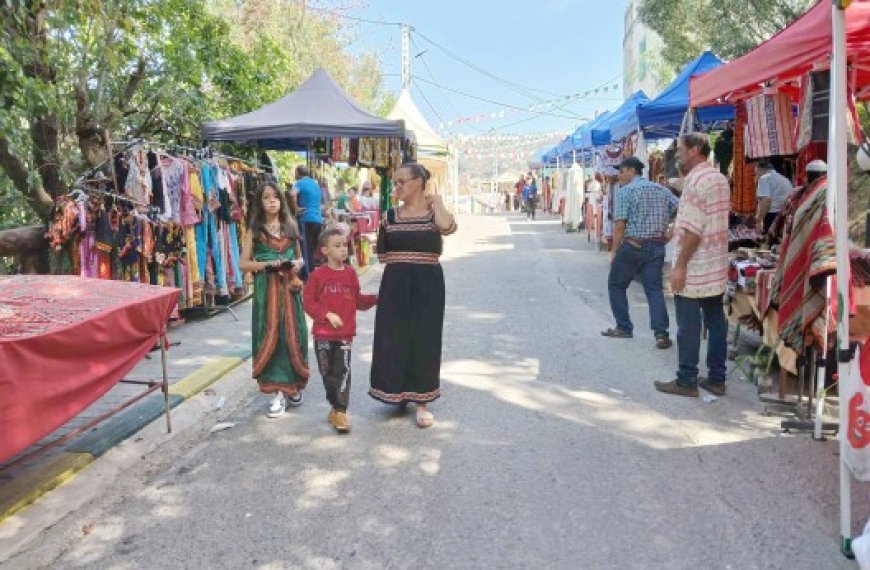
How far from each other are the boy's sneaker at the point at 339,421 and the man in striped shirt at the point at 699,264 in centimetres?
247

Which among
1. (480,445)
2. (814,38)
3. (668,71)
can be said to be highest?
(668,71)

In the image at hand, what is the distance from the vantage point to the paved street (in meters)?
3.27

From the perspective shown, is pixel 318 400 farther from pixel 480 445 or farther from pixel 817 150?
pixel 817 150

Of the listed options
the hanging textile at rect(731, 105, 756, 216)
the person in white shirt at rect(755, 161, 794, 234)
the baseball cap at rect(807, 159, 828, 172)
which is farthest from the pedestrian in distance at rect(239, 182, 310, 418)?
the hanging textile at rect(731, 105, 756, 216)

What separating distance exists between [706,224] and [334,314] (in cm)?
273

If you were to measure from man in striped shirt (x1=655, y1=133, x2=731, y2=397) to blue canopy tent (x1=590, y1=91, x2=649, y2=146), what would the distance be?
5.93 meters

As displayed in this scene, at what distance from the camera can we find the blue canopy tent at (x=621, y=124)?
11789 mm

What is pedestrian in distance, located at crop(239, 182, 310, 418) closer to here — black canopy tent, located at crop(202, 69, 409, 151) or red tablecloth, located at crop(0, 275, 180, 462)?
red tablecloth, located at crop(0, 275, 180, 462)

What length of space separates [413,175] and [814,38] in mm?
2758

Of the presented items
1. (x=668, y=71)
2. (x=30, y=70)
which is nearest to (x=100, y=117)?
(x=30, y=70)

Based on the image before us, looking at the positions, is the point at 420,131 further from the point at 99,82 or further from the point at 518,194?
the point at 518,194

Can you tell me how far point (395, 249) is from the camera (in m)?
4.80

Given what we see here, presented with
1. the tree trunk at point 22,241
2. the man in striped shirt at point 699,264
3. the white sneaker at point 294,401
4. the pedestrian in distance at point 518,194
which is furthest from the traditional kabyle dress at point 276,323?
the pedestrian in distance at point 518,194

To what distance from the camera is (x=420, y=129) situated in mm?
19703
